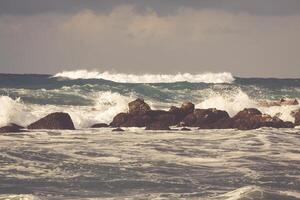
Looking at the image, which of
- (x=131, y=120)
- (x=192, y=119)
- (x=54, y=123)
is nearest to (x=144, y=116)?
(x=131, y=120)

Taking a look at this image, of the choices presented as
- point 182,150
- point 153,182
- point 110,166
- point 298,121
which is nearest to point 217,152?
point 182,150

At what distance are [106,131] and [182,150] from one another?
717cm

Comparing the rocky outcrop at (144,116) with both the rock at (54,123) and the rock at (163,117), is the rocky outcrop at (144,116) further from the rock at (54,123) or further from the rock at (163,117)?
the rock at (54,123)

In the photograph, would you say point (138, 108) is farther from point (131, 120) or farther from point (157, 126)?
point (157, 126)

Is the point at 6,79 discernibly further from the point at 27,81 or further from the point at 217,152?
the point at 217,152

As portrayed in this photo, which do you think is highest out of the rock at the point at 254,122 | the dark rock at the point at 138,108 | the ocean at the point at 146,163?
the dark rock at the point at 138,108

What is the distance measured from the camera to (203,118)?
98.0ft

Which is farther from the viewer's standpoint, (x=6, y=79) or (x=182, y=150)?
(x=6, y=79)

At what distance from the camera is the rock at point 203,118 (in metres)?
29.6

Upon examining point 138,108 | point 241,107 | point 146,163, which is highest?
point 241,107

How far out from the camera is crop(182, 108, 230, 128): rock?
2958 cm

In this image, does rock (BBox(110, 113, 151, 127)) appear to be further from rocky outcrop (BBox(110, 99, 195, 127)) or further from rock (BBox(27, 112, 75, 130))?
rock (BBox(27, 112, 75, 130))

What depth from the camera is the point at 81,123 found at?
102ft

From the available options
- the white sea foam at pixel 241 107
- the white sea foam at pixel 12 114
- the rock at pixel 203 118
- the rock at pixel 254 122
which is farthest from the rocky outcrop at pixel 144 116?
the white sea foam at pixel 241 107
